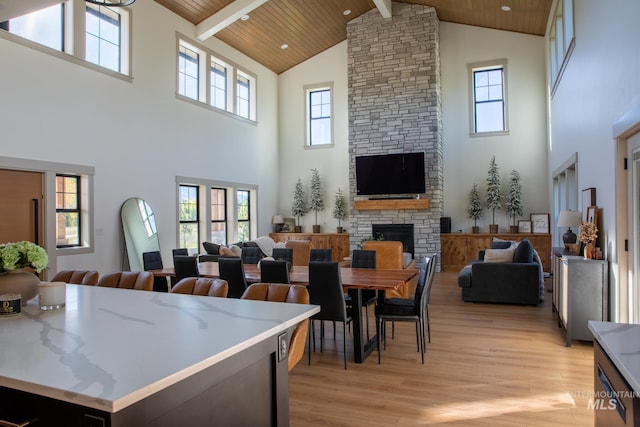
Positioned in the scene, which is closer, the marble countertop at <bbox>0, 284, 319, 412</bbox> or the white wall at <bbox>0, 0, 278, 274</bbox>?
the marble countertop at <bbox>0, 284, 319, 412</bbox>

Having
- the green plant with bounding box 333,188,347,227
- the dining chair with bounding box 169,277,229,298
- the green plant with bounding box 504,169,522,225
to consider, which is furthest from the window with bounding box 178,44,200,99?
the green plant with bounding box 504,169,522,225

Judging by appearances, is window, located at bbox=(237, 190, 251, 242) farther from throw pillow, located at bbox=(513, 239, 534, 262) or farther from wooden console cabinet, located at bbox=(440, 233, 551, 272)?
throw pillow, located at bbox=(513, 239, 534, 262)

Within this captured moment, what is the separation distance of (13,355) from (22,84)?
574 centimetres

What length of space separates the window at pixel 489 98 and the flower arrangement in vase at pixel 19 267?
9.96 meters

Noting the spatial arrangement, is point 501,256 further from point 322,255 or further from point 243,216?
point 243,216

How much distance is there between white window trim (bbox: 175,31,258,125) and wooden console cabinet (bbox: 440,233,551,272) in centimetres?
565

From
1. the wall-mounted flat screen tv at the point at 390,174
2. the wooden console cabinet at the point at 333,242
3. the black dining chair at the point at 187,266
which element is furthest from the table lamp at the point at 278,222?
the black dining chair at the point at 187,266

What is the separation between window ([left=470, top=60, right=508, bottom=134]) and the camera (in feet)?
34.1

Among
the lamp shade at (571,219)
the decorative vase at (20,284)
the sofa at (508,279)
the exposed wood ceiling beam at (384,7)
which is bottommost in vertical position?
the sofa at (508,279)

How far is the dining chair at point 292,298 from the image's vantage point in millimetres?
2128

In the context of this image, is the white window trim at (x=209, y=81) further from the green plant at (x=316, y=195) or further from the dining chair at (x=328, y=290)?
the dining chair at (x=328, y=290)

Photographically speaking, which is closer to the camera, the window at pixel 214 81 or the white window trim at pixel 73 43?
the white window trim at pixel 73 43

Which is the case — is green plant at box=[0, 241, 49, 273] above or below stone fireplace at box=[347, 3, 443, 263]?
below

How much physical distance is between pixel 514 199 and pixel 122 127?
8.13 meters
